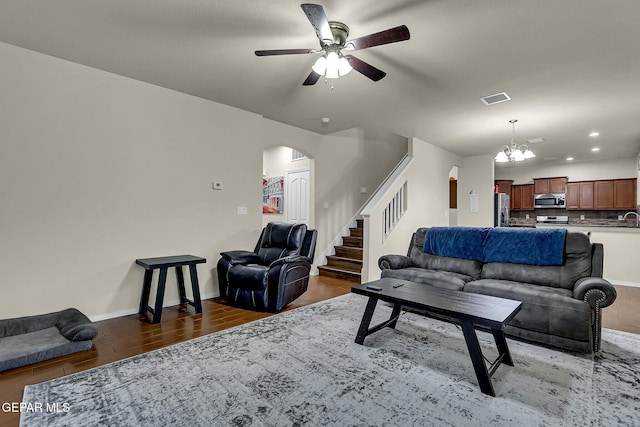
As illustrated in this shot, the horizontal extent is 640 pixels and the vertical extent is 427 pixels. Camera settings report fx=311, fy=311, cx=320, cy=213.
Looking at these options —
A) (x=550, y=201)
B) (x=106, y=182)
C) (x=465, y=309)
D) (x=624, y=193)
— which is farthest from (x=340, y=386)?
(x=624, y=193)

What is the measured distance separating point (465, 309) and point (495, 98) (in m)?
2.93

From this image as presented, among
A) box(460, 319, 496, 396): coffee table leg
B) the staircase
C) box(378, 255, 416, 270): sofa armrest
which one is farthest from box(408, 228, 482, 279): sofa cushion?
box(460, 319, 496, 396): coffee table leg

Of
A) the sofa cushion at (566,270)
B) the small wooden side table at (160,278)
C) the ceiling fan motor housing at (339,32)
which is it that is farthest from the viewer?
the small wooden side table at (160,278)

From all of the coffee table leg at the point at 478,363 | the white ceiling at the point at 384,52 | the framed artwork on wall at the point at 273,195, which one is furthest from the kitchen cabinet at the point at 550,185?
the coffee table leg at the point at 478,363

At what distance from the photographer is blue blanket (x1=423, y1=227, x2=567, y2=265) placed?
3242mm

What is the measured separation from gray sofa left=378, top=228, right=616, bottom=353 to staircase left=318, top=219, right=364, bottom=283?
1459mm

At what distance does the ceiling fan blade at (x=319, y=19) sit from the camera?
1.80 meters

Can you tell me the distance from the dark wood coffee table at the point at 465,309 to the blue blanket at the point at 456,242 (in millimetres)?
1300

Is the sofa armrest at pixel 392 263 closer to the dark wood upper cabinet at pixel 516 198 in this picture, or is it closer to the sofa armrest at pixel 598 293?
the sofa armrest at pixel 598 293

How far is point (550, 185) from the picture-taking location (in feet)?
28.5

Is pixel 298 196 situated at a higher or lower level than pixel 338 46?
lower

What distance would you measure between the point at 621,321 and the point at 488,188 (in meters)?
4.20

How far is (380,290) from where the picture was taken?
2607 millimetres

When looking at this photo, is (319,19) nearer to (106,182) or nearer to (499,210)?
(106,182)
